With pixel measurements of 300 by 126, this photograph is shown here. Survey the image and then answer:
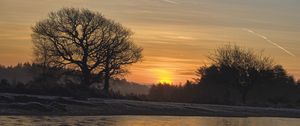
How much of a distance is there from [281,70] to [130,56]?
34.5 meters

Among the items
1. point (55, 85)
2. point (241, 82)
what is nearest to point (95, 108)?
point (55, 85)

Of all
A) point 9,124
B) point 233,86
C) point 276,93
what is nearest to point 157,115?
point 9,124

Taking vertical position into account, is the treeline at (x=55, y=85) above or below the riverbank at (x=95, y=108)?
above

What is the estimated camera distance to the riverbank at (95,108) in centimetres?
4303

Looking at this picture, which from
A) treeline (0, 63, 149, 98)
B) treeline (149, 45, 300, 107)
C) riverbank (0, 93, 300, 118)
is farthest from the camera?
treeline (149, 45, 300, 107)

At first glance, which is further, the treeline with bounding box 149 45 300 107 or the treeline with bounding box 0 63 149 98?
the treeline with bounding box 149 45 300 107

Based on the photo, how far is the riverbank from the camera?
4303 centimetres

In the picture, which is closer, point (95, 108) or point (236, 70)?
point (95, 108)

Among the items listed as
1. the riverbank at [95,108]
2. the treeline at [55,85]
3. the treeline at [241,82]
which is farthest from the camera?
the treeline at [241,82]

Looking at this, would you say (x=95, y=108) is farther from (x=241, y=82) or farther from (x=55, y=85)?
(x=241, y=82)

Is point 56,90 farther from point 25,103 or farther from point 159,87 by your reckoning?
point 159,87

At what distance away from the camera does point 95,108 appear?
159ft

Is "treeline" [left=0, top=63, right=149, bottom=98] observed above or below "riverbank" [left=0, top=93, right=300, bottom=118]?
above

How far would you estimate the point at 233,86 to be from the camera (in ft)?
297
